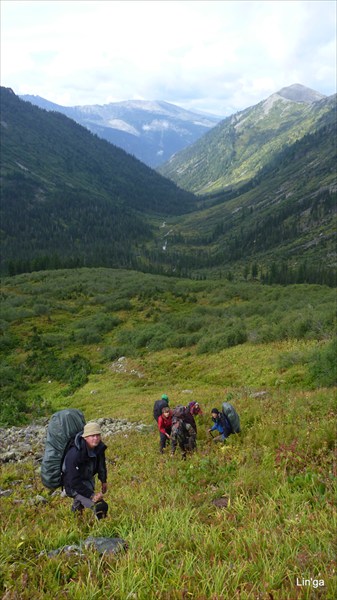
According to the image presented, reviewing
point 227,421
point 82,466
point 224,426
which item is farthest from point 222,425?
point 82,466

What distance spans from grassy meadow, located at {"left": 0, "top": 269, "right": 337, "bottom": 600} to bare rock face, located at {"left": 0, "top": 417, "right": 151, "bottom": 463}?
952 mm

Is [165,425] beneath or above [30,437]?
above

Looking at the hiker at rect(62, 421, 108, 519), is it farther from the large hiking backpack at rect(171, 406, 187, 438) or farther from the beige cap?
the large hiking backpack at rect(171, 406, 187, 438)

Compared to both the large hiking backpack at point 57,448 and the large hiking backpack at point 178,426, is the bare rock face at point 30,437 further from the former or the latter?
the large hiking backpack at point 57,448

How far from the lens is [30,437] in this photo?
1680 centimetres

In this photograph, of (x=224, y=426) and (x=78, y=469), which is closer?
(x=78, y=469)

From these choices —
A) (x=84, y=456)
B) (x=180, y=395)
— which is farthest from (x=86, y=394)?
(x=84, y=456)

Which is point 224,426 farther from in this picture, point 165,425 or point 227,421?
point 165,425

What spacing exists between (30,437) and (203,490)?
40.2ft

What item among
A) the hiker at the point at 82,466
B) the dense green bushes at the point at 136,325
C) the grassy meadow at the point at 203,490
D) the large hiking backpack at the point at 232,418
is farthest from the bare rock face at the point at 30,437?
the hiker at the point at 82,466

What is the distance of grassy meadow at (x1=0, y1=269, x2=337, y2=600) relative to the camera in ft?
12.4

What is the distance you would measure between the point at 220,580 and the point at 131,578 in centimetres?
87

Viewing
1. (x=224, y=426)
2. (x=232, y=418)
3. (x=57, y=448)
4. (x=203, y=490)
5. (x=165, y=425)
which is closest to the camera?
(x=57, y=448)

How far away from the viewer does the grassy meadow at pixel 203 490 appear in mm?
3766
